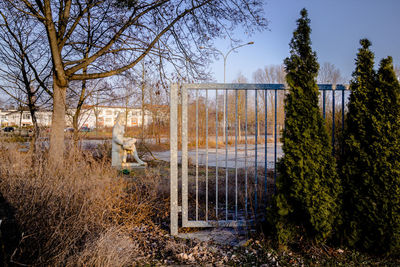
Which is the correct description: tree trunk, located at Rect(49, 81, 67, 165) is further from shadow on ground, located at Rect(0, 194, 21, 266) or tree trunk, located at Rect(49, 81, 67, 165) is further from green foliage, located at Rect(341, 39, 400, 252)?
green foliage, located at Rect(341, 39, 400, 252)

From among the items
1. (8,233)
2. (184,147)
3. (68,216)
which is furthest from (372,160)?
(8,233)

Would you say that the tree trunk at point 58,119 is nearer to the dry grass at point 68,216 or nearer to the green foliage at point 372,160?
the dry grass at point 68,216

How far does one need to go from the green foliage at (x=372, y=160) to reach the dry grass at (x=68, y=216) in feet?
8.03

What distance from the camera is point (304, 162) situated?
2.89 m

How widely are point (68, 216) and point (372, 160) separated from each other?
328cm

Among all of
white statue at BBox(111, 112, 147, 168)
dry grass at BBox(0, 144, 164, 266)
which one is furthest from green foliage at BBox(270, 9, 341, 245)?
white statue at BBox(111, 112, 147, 168)

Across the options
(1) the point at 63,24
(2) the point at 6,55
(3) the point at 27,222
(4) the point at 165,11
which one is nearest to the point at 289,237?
(3) the point at 27,222

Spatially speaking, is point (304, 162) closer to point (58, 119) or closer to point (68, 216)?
point (68, 216)

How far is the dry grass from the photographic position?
2.29 metres

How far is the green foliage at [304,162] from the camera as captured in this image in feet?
9.38

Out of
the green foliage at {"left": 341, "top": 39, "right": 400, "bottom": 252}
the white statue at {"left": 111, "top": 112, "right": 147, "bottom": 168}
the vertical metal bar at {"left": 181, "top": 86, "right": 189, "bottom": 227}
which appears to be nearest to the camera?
the green foliage at {"left": 341, "top": 39, "right": 400, "bottom": 252}

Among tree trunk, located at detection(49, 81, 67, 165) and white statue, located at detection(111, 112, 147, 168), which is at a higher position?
tree trunk, located at detection(49, 81, 67, 165)

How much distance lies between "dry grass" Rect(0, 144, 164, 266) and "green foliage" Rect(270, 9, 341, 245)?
1.77m

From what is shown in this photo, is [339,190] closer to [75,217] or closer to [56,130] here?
[75,217]
